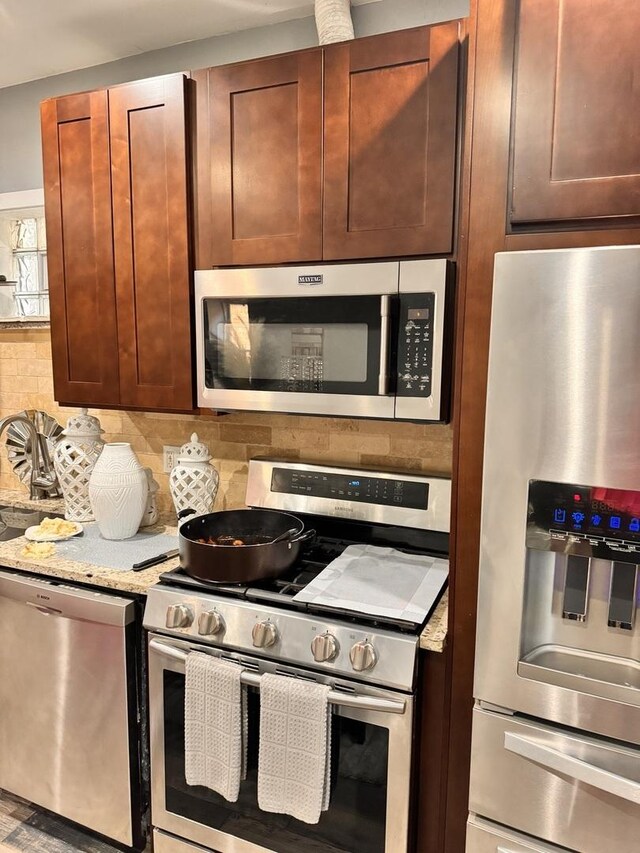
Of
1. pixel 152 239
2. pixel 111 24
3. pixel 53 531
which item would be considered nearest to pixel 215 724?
pixel 53 531

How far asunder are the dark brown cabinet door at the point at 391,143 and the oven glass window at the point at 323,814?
119 cm

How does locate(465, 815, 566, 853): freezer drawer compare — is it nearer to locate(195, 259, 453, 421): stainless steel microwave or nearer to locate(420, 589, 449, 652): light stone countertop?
locate(420, 589, 449, 652): light stone countertop

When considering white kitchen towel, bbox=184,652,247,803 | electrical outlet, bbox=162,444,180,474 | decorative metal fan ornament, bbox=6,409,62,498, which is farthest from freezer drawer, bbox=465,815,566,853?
decorative metal fan ornament, bbox=6,409,62,498

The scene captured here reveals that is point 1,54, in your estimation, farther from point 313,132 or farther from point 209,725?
point 209,725

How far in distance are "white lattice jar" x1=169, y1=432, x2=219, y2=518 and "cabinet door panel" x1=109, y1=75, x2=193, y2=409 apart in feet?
0.66

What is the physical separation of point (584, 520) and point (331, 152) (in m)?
1.12

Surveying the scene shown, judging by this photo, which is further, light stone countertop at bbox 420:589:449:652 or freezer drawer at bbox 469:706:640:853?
light stone countertop at bbox 420:589:449:652

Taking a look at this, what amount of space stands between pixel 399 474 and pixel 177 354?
0.79 metres

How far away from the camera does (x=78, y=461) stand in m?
2.16

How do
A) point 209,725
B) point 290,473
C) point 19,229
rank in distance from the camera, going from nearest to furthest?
point 209,725, point 290,473, point 19,229

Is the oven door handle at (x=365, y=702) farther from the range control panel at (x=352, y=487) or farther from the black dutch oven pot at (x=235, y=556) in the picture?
the range control panel at (x=352, y=487)

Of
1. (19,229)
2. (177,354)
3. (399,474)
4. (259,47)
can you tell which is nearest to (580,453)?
(399,474)

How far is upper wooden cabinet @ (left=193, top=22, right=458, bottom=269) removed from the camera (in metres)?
1.50

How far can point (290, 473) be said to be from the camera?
1.99 metres
